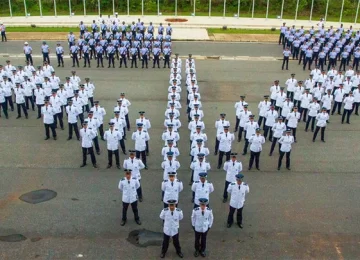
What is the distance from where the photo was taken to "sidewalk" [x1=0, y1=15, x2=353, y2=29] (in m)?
36.8

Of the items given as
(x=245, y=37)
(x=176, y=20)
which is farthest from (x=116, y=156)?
(x=176, y=20)

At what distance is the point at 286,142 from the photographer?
1314 centimetres

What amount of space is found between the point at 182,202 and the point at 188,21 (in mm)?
29268

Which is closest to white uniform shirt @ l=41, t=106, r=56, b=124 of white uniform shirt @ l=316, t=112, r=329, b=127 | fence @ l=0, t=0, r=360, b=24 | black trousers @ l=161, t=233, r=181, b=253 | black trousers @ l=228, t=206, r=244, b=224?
black trousers @ l=161, t=233, r=181, b=253

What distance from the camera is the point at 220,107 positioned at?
19047 mm

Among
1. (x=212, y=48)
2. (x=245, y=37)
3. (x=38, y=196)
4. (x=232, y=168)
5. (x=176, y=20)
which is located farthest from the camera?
(x=176, y=20)

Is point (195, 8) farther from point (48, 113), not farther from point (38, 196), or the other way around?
point (38, 196)

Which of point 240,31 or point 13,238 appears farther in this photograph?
point 240,31

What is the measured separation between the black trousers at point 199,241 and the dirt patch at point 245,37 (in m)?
24.8

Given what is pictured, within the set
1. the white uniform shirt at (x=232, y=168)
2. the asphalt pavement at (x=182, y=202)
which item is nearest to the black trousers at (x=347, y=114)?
the asphalt pavement at (x=182, y=202)

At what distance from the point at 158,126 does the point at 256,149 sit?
5024 millimetres

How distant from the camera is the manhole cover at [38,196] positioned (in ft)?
38.0

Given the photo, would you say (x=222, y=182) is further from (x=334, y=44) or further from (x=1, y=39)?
(x=1, y=39)

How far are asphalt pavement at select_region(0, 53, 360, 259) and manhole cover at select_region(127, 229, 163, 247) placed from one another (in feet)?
0.53
